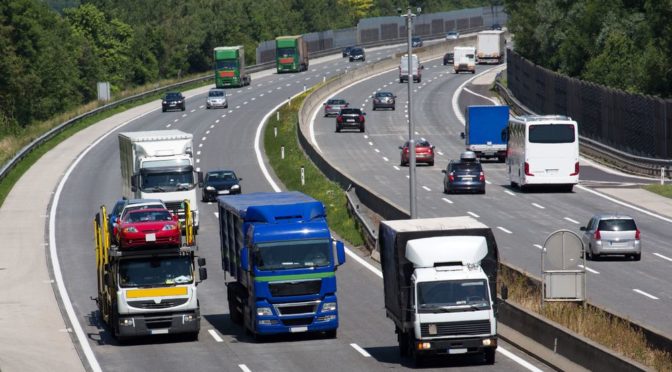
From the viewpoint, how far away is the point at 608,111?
8450 cm

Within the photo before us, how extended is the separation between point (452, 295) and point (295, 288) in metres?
5.56

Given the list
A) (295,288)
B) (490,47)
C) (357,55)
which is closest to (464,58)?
(490,47)

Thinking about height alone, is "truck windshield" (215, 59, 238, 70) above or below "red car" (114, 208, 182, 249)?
below

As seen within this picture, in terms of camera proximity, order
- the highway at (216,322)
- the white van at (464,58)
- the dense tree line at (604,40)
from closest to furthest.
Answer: the highway at (216,322) < the dense tree line at (604,40) < the white van at (464,58)

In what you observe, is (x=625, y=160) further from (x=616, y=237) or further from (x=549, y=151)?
(x=616, y=237)

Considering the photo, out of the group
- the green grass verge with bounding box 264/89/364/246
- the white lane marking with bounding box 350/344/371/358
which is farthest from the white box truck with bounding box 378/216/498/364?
the green grass verge with bounding box 264/89/364/246

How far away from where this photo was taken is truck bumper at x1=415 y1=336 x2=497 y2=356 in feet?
86.4

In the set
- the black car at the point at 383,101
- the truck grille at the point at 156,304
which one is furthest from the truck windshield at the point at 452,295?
the black car at the point at 383,101

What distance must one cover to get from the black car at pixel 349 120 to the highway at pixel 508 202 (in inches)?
29.8

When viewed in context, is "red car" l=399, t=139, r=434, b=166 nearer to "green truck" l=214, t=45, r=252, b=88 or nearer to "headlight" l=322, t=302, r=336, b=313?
"headlight" l=322, t=302, r=336, b=313

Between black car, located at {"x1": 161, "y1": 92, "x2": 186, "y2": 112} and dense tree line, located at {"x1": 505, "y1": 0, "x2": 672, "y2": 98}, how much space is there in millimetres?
33542

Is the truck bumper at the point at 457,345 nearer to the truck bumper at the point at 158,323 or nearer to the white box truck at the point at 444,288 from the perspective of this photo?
the white box truck at the point at 444,288

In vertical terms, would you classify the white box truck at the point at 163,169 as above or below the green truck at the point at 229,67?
above

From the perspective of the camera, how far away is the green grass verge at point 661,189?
211 ft
